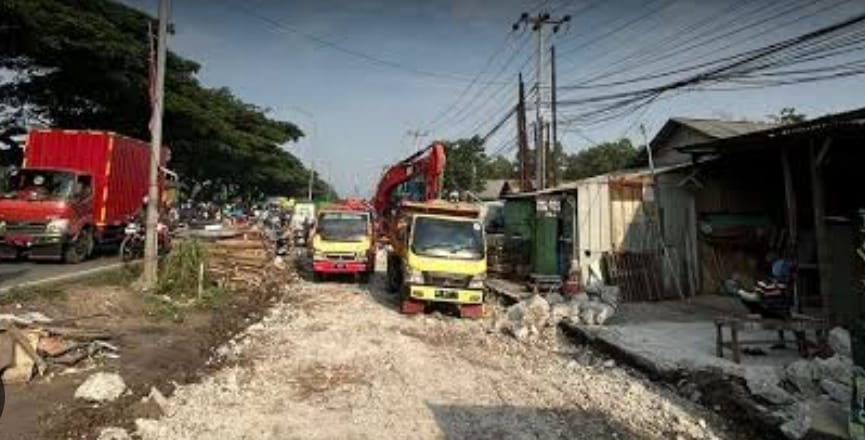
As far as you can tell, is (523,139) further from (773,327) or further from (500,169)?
(500,169)

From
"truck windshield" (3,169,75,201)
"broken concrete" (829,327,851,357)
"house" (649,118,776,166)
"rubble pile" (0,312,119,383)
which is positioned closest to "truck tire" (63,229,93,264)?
"truck windshield" (3,169,75,201)

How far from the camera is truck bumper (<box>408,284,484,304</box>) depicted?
17.1 m

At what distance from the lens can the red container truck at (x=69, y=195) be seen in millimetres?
20141

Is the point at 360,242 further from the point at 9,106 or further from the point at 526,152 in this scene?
the point at 9,106

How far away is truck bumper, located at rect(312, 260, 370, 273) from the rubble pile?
10.7 metres

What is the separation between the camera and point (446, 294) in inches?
677

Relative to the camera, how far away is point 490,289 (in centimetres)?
2159

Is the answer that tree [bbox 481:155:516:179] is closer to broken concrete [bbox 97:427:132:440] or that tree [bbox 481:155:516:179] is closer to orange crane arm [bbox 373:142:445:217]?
orange crane arm [bbox 373:142:445:217]

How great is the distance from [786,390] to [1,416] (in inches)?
348

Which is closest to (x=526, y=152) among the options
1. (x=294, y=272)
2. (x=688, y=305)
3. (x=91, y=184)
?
(x=294, y=272)

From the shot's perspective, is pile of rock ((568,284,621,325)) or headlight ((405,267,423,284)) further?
headlight ((405,267,423,284))

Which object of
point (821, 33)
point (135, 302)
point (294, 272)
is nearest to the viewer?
point (821, 33)

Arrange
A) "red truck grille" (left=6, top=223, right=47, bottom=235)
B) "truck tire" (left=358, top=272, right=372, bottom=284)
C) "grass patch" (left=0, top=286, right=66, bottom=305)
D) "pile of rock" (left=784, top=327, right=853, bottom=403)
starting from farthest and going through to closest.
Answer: "truck tire" (left=358, top=272, right=372, bottom=284), "red truck grille" (left=6, top=223, right=47, bottom=235), "grass patch" (left=0, top=286, right=66, bottom=305), "pile of rock" (left=784, top=327, right=853, bottom=403)

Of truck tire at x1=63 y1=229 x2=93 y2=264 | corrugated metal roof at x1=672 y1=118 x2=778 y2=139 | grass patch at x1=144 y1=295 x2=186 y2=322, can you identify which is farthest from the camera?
corrugated metal roof at x1=672 y1=118 x2=778 y2=139
